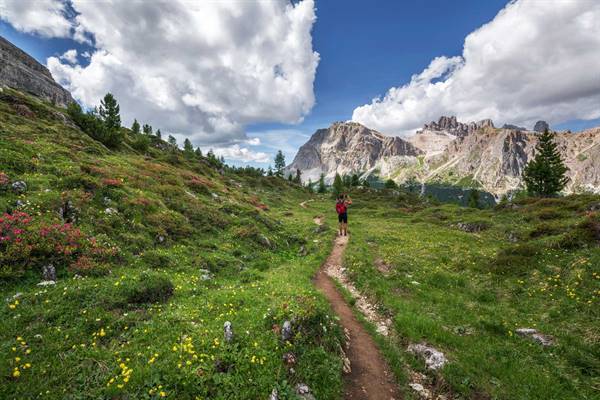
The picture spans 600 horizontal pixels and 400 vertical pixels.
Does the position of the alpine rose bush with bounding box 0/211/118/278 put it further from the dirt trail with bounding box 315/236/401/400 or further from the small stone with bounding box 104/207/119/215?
the dirt trail with bounding box 315/236/401/400

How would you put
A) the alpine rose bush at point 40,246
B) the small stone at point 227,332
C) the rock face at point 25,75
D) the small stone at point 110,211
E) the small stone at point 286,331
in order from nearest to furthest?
1. the small stone at point 227,332
2. the small stone at point 286,331
3. the alpine rose bush at point 40,246
4. the small stone at point 110,211
5. the rock face at point 25,75

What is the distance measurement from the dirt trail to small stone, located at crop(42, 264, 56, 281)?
534 inches

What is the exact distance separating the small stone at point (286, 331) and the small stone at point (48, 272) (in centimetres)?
1085

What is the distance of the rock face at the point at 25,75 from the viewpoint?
155m

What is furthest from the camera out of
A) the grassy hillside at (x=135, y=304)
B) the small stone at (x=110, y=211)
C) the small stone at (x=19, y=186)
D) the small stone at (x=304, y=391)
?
the small stone at (x=110, y=211)

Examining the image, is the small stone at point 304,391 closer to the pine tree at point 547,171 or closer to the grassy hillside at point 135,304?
the grassy hillside at point 135,304

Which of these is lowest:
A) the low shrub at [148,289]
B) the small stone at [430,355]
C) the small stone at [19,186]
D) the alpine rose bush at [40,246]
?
the small stone at [430,355]

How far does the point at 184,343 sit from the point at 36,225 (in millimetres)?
11537

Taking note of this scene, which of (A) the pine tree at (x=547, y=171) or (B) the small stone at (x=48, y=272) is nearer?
(B) the small stone at (x=48, y=272)

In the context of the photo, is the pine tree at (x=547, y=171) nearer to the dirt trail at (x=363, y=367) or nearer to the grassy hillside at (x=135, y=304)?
the grassy hillside at (x=135, y=304)

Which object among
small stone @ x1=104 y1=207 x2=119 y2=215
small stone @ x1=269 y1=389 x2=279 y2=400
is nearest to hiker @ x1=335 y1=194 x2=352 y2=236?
Answer: small stone @ x1=104 y1=207 x2=119 y2=215

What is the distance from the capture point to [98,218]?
1789cm

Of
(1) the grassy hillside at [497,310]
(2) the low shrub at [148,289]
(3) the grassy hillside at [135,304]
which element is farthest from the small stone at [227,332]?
(1) the grassy hillside at [497,310]

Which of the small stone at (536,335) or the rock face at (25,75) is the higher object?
the rock face at (25,75)
